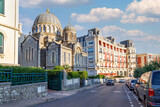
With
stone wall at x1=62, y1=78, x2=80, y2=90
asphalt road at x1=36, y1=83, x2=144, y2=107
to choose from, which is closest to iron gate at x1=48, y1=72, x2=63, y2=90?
stone wall at x1=62, y1=78, x2=80, y2=90

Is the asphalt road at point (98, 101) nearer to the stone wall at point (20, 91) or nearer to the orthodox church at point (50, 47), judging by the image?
the stone wall at point (20, 91)

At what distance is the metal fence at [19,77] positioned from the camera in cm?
1053

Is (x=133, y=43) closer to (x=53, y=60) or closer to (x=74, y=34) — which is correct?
(x=74, y=34)

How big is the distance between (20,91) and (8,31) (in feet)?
19.6

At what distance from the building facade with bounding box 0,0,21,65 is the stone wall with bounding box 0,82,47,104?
307 cm

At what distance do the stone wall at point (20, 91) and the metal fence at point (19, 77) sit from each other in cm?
38

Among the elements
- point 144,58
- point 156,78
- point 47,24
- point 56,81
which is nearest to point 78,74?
point 56,81

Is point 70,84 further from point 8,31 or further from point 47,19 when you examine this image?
point 47,19

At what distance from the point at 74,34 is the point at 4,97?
130ft

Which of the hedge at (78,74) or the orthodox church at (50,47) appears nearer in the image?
the hedge at (78,74)

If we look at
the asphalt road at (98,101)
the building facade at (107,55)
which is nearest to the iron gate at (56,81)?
the asphalt road at (98,101)

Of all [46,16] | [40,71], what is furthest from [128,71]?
[40,71]

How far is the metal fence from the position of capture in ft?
34.5

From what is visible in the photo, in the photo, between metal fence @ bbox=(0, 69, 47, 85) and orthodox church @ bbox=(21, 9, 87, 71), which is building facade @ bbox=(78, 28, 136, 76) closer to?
orthodox church @ bbox=(21, 9, 87, 71)
